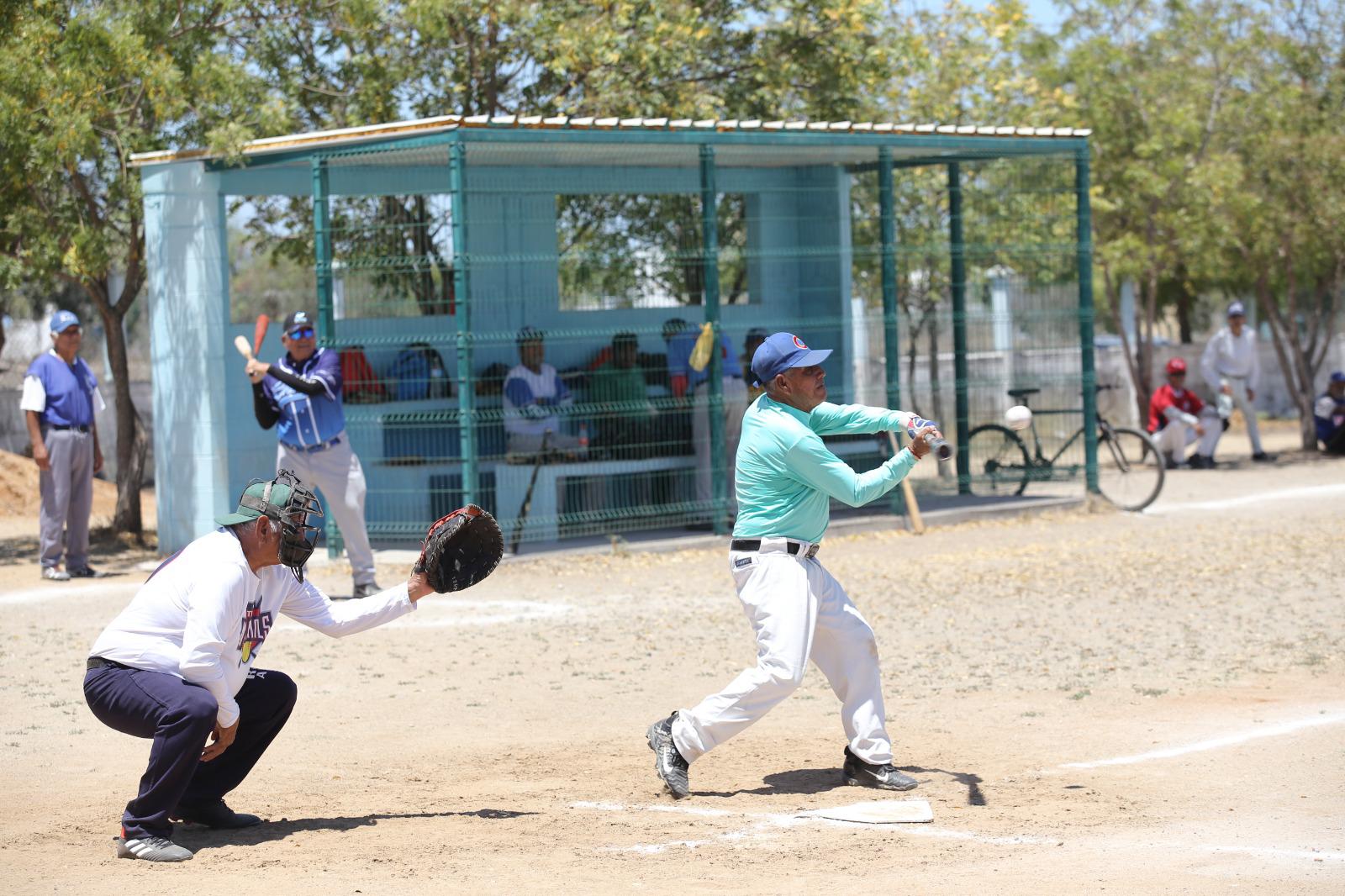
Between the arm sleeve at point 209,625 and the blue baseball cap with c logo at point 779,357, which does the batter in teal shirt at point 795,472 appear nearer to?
the blue baseball cap with c logo at point 779,357

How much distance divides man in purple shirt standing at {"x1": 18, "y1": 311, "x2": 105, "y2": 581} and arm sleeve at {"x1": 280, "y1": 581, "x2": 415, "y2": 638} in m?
7.68

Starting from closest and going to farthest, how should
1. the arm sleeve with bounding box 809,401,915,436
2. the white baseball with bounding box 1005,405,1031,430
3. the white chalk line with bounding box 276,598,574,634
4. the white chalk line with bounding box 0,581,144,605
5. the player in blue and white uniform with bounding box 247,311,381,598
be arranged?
the arm sleeve with bounding box 809,401,915,436 → the white baseball with bounding box 1005,405,1031,430 → the white chalk line with bounding box 276,598,574,634 → the player in blue and white uniform with bounding box 247,311,381,598 → the white chalk line with bounding box 0,581,144,605

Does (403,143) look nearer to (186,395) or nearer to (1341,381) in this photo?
(186,395)

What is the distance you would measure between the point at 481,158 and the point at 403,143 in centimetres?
170

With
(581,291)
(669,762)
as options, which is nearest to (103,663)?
(669,762)

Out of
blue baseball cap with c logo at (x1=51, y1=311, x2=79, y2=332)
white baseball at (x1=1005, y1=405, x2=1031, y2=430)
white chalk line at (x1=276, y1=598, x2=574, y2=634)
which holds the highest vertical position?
blue baseball cap with c logo at (x1=51, y1=311, x2=79, y2=332)

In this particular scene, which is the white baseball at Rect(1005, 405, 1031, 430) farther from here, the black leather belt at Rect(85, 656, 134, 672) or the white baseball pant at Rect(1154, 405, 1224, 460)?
the white baseball pant at Rect(1154, 405, 1224, 460)

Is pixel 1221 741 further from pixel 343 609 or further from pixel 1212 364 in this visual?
pixel 1212 364

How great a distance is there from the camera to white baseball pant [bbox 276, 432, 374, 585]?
1232 cm

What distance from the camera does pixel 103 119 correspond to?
15.3 meters

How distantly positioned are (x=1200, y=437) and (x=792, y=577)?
16.7 meters

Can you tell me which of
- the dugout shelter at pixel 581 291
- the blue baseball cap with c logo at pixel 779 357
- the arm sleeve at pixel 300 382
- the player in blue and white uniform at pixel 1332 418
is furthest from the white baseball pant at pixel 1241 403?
the blue baseball cap with c logo at pixel 779 357

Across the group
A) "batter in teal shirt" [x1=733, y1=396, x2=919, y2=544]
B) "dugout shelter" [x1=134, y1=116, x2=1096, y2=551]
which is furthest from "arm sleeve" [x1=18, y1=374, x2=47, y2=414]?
"batter in teal shirt" [x1=733, y1=396, x2=919, y2=544]

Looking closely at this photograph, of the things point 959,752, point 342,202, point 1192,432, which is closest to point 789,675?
point 959,752
